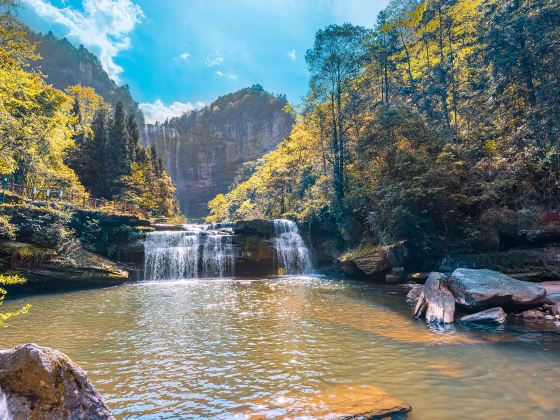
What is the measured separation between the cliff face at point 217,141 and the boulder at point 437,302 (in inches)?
3163

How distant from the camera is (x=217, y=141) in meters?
100

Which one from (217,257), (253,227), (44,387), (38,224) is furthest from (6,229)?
(44,387)

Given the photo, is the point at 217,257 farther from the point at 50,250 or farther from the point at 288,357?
the point at 288,357

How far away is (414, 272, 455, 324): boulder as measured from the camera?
33.5ft

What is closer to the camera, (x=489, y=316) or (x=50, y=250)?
(x=489, y=316)

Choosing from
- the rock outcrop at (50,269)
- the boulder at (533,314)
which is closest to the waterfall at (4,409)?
the boulder at (533,314)

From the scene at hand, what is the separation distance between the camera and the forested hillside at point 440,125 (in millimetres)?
15875

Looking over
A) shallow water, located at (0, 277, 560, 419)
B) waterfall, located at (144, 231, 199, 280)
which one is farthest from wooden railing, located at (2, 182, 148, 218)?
shallow water, located at (0, 277, 560, 419)

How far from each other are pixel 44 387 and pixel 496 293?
11.4 m

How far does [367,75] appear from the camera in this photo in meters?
31.2

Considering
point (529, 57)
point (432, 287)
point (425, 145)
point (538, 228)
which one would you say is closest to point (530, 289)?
point (432, 287)

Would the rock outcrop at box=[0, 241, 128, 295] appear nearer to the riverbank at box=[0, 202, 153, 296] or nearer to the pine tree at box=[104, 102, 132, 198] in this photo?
the riverbank at box=[0, 202, 153, 296]

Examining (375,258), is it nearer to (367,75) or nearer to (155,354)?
(155,354)

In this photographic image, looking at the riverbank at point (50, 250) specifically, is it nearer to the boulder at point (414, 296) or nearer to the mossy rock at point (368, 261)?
the mossy rock at point (368, 261)
